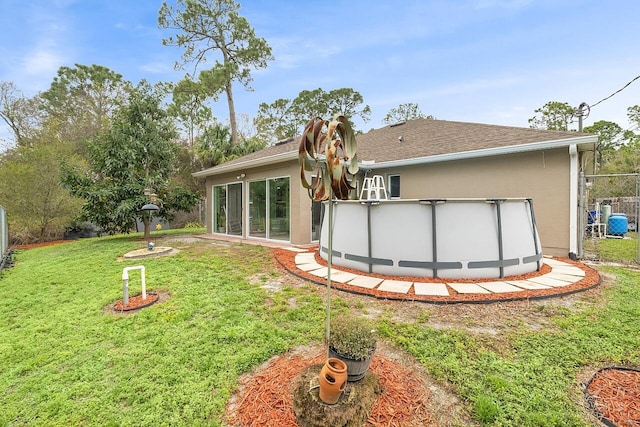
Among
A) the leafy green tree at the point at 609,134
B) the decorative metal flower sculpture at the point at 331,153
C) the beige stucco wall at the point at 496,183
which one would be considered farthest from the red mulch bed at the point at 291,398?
the leafy green tree at the point at 609,134

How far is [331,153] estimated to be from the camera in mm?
1729

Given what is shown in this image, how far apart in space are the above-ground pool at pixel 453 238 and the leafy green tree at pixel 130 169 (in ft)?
28.9

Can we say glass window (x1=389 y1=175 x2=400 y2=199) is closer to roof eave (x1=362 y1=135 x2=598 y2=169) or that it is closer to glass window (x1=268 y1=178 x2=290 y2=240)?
roof eave (x1=362 y1=135 x2=598 y2=169)

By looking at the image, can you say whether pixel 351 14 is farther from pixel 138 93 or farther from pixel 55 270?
pixel 55 270

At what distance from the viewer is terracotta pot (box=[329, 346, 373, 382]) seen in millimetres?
1834

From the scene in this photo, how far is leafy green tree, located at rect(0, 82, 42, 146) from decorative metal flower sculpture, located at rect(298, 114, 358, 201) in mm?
24861

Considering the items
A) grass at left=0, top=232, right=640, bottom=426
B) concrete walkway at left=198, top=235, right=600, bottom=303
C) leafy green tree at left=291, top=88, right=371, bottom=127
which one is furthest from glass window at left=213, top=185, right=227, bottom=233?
leafy green tree at left=291, top=88, right=371, bottom=127

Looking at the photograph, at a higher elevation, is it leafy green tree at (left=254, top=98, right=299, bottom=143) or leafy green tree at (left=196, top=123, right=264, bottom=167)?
leafy green tree at (left=254, top=98, right=299, bottom=143)

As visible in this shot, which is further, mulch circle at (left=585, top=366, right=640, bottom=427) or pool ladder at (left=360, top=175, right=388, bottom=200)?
pool ladder at (left=360, top=175, right=388, bottom=200)

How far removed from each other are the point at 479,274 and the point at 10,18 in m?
16.2

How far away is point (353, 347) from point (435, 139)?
909 centimetres

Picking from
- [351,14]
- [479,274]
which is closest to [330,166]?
[479,274]

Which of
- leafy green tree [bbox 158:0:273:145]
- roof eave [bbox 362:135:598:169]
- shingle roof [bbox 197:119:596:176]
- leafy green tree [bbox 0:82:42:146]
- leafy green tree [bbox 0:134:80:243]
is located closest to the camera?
roof eave [bbox 362:135:598:169]

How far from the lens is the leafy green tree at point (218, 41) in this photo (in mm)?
16844
